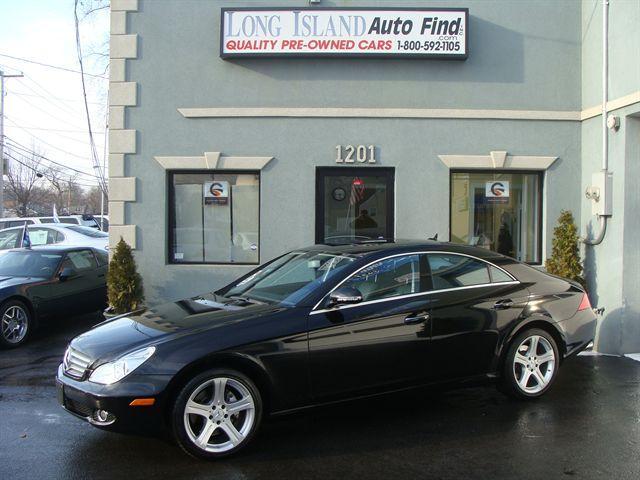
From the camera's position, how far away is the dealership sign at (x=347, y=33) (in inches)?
346

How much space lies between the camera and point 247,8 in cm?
884

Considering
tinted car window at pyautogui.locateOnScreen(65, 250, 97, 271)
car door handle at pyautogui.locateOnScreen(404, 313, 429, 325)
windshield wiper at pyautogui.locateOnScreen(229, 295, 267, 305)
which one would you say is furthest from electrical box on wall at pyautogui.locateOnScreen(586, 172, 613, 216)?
tinted car window at pyautogui.locateOnScreen(65, 250, 97, 271)

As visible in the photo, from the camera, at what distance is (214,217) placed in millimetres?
9336

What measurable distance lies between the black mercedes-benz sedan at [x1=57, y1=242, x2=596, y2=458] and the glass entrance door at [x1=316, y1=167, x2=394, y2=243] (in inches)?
125

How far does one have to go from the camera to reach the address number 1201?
29.4ft

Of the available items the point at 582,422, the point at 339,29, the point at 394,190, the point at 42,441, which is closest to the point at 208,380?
the point at 42,441

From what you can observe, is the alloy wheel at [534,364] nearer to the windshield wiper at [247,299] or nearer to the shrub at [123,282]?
the windshield wiper at [247,299]

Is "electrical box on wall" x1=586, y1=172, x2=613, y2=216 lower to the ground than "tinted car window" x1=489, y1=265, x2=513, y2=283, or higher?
higher

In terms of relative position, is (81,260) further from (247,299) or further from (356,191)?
(247,299)

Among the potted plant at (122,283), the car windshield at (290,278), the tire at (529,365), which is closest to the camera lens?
the car windshield at (290,278)

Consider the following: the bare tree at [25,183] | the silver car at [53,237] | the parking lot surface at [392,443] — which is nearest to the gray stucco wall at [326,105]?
the parking lot surface at [392,443]

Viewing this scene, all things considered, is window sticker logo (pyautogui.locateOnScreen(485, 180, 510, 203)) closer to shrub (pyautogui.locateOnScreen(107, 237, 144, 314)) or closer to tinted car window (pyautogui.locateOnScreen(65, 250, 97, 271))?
shrub (pyautogui.locateOnScreen(107, 237, 144, 314))

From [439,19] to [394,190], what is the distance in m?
2.58

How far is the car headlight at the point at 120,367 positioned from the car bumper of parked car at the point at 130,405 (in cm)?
5
